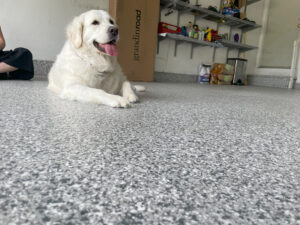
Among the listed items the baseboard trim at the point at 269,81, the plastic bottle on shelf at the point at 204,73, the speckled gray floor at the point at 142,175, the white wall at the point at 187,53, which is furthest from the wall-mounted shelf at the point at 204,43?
the speckled gray floor at the point at 142,175

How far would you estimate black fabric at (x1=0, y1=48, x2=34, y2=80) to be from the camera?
197 centimetres

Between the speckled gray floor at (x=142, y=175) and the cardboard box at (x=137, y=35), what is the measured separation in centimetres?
260

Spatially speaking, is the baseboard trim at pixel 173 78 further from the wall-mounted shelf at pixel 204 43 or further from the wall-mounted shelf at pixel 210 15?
the wall-mounted shelf at pixel 210 15

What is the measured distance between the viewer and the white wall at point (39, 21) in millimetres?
2454

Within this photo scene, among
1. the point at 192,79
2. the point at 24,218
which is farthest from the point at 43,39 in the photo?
the point at 24,218

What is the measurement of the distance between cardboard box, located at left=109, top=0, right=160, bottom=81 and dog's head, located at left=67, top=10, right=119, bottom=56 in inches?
67.7

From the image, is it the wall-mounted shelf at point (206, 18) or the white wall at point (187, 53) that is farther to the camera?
the white wall at point (187, 53)

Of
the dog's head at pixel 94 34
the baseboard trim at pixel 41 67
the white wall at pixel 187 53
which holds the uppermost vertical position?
the white wall at pixel 187 53

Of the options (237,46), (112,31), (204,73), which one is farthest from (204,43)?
(112,31)

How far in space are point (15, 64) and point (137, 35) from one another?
67.0 inches

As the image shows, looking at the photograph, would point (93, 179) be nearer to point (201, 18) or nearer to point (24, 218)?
point (24, 218)

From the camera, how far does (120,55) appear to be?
10.0ft

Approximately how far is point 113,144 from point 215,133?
1.05 feet

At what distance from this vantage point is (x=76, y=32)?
50.4 inches
